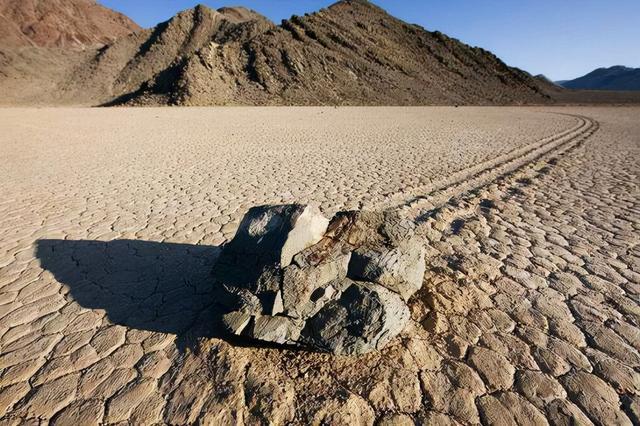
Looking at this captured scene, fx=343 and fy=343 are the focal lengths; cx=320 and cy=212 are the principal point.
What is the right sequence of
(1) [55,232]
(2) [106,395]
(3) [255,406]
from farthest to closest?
(1) [55,232] < (2) [106,395] < (3) [255,406]

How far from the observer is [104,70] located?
4253cm

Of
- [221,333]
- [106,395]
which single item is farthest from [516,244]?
[106,395]

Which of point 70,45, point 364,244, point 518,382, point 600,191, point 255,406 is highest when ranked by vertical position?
point 70,45

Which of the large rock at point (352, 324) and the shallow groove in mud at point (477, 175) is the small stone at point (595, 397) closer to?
the large rock at point (352, 324)

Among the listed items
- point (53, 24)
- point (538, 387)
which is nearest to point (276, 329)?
point (538, 387)

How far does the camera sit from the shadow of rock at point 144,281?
8.19 ft

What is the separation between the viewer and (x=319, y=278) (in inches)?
84.1

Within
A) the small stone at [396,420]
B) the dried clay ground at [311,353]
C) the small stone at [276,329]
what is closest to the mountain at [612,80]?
the dried clay ground at [311,353]

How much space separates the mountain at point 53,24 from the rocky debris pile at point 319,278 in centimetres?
7104

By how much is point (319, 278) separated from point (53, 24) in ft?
268

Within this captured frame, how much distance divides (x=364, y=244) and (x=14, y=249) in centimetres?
373

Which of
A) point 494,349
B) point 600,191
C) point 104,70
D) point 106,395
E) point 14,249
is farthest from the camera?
point 104,70

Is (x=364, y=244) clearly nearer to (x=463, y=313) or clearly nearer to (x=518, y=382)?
(x=463, y=313)

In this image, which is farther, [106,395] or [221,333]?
[221,333]
